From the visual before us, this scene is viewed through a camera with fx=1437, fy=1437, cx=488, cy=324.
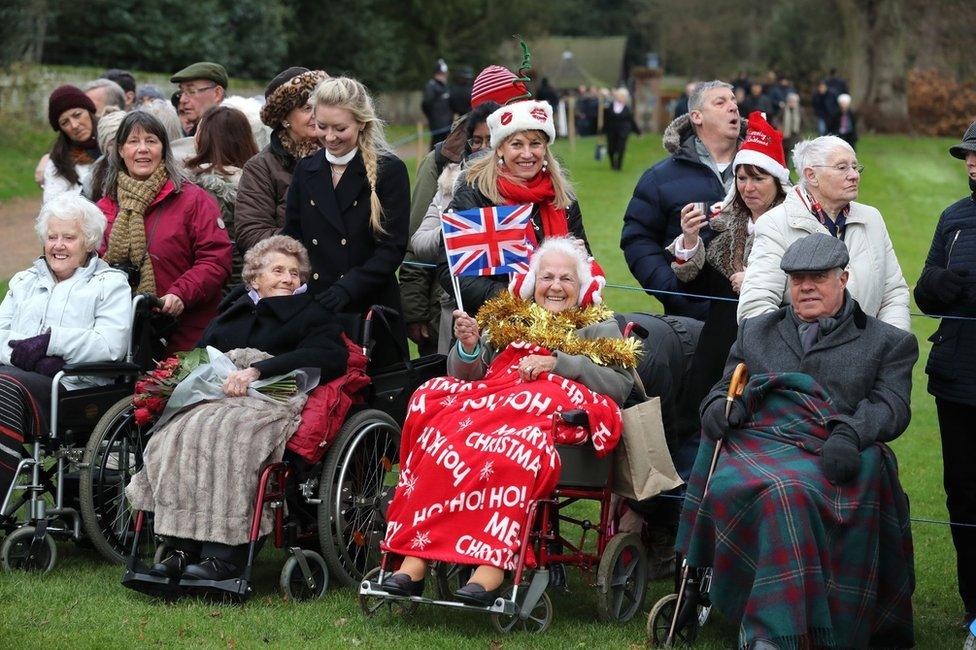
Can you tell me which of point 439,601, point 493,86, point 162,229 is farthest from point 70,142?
point 439,601

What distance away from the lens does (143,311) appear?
718 centimetres

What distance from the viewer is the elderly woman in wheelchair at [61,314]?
22.7 feet

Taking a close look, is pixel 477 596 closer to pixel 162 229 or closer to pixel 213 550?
pixel 213 550

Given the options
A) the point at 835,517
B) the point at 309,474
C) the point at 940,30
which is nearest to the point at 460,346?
the point at 309,474

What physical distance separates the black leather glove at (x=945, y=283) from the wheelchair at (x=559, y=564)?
1.33 metres

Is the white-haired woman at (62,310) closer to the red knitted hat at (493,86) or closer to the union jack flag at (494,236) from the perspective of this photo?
the union jack flag at (494,236)

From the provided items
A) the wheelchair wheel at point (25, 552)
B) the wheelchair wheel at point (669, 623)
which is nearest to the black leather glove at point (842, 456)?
the wheelchair wheel at point (669, 623)

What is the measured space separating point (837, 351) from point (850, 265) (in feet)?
2.05

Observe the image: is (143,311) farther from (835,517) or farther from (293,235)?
(835,517)

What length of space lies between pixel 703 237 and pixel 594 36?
7987cm

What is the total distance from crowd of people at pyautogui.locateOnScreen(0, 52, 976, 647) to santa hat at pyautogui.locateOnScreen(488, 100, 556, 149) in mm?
13

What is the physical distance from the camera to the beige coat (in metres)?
6.14

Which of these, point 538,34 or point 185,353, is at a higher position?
point 538,34

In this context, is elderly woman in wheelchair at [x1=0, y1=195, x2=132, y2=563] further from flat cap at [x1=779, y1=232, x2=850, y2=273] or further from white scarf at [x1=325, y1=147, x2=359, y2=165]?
flat cap at [x1=779, y1=232, x2=850, y2=273]
